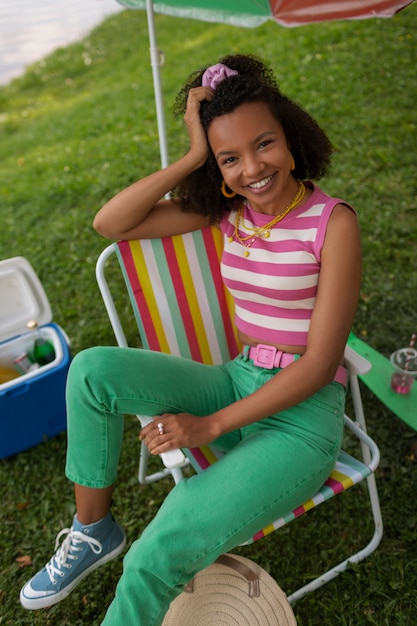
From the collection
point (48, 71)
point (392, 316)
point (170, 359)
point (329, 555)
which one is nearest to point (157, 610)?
point (170, 359)

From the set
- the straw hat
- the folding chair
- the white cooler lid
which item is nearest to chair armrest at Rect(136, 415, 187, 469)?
the folding chair

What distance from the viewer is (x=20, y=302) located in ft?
9.64

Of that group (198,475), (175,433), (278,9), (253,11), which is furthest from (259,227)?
(253,11)

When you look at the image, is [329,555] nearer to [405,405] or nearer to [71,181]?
[405,405]

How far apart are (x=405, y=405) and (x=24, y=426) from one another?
6.21 feet

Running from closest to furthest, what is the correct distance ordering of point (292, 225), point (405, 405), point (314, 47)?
point (292, 225) < point (405, 405) < point (314, 47)

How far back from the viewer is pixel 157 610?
1566 mm

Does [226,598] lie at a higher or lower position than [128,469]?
higher

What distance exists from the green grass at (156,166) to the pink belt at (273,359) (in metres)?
0.80

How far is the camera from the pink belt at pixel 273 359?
77.1 inches

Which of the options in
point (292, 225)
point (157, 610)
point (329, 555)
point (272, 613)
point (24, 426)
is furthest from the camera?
point (24, 426)

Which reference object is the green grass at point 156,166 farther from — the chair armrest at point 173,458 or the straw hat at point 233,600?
the chair armrest at point 173,458

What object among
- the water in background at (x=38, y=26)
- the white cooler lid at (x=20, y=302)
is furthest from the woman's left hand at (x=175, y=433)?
the water in background at (x=38, y=26)

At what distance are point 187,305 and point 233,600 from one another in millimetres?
1111
